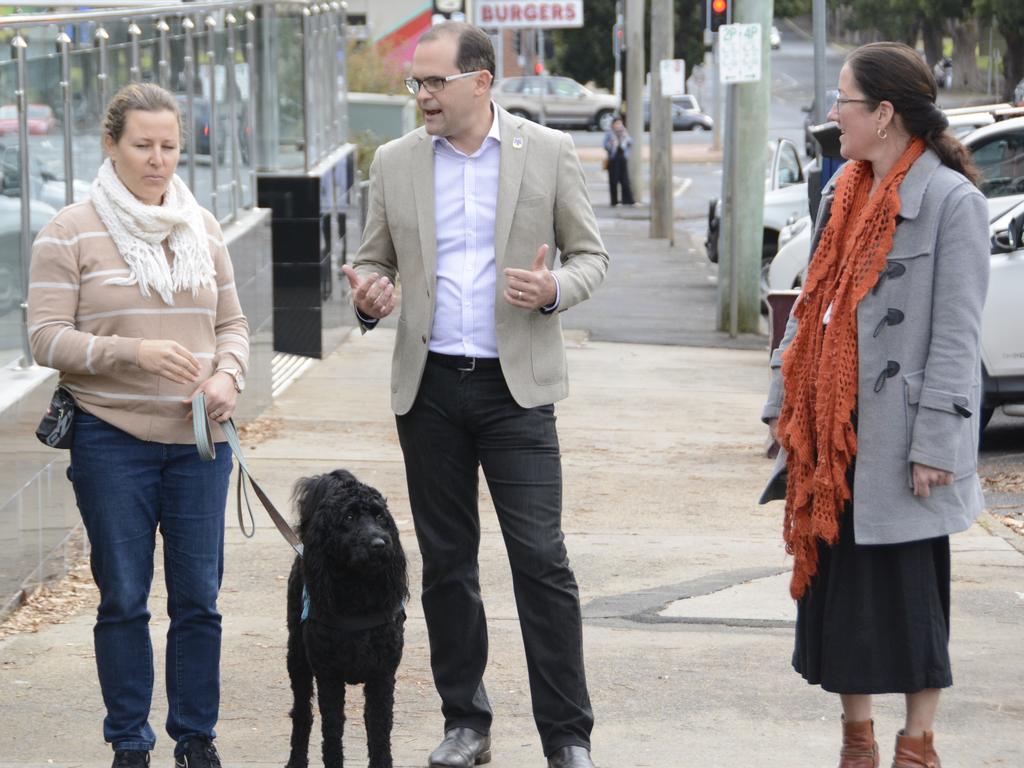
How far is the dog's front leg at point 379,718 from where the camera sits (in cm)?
432

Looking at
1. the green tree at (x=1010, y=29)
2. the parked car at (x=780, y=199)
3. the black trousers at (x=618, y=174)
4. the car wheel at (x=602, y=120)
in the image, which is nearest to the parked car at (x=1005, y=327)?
the parked car at (x=780, y=199)

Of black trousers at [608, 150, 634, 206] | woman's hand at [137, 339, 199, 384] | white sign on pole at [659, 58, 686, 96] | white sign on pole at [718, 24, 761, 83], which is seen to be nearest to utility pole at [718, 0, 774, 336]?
white sign on pole at [718, 24, 761, 83]

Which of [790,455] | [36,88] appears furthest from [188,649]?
[36,88]

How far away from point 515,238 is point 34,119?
10.1ft

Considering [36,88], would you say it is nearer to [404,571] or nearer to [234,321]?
[234,321]

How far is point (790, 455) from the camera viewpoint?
173 inches

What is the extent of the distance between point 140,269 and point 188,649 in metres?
1.03

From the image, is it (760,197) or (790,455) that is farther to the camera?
(760,197)

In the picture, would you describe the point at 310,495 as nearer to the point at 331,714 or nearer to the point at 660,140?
the point at 331,714

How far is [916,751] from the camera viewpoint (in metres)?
4.38

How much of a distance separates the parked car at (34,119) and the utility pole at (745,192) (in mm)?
9409

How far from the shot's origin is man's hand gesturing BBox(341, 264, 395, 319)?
4449 millimetres

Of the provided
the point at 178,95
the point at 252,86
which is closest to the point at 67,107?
the point at 178,95

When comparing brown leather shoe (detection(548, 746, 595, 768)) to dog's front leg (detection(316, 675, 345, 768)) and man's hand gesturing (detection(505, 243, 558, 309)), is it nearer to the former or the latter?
dog's front leg (detection(316, 675, 345, 768))
